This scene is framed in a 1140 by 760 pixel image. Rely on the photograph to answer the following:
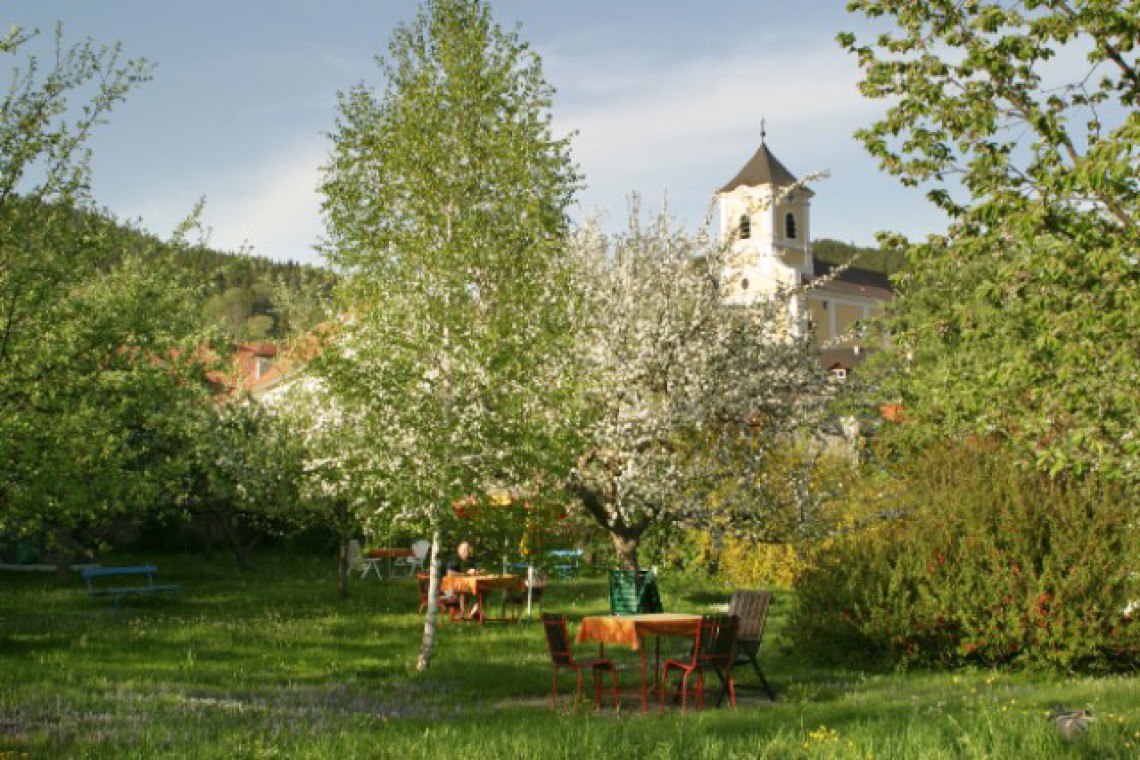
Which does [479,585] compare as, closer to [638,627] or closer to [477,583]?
[477,583]

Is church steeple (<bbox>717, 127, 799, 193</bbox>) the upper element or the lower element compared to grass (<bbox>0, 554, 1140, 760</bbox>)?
upper

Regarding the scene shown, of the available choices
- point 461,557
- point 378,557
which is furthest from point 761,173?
point 461,557

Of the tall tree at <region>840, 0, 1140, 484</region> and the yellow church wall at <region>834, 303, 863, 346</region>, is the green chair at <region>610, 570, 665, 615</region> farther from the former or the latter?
the yellow church wall at <region>834, 303, 863, 346</region>

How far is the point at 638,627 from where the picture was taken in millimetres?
11469

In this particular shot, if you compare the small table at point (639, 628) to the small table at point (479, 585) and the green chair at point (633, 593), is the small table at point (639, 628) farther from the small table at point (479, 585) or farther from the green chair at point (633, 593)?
the small table at point (479, 585)

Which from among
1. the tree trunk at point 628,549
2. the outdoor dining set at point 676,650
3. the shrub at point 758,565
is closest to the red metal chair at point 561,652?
the outdoor dining set at point 676,650

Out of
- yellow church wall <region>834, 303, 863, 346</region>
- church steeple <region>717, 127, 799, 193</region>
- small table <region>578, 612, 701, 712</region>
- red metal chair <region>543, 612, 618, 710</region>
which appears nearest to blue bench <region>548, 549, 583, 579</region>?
small table <region>578, 612, 701, 712</region>

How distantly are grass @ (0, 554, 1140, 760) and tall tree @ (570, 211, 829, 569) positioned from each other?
252 centimetres

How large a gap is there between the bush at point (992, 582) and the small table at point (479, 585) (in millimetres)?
5675

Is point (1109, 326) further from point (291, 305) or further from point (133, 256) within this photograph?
point (291, 305)

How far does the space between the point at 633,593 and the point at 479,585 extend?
300 cm

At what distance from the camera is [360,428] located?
13.3 meters

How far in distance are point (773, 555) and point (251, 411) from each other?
44.3 feet

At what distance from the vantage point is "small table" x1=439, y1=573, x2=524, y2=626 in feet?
60.4
